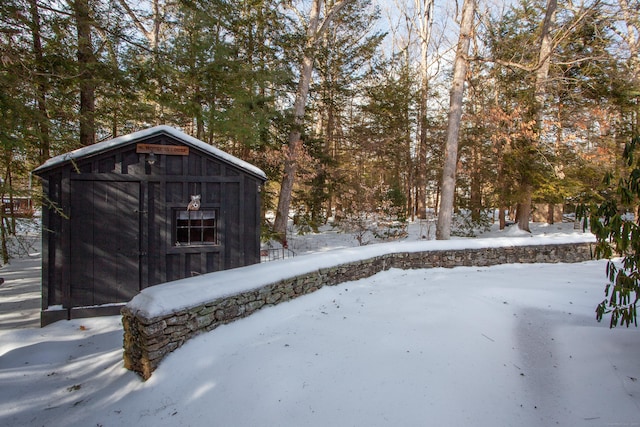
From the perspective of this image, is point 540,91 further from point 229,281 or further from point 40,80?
point 40,80

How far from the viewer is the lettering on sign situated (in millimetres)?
5766

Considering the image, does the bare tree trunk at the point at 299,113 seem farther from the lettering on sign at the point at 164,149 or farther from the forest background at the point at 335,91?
the lettering on sign at the point at 164,149

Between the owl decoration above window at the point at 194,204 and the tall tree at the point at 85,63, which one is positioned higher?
the tall tree at the point at 85,63

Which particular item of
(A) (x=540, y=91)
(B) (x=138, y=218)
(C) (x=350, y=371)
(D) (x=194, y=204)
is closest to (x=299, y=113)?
(D) (x=194, y=204)

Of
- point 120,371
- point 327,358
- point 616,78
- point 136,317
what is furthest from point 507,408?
point 616,78

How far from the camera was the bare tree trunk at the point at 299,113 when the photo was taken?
11.0m

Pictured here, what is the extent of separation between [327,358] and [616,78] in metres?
14.9

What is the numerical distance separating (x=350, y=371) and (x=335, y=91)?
1327 centimetres

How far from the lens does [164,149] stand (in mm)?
5879

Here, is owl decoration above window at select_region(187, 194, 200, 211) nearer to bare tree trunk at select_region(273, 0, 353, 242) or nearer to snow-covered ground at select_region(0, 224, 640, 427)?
snow-covered ground at select_region(0, 224, 640, 427)

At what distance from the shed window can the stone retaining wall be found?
2008mm

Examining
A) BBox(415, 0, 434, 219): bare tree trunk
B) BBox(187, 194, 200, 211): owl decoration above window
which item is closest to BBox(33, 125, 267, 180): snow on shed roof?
BBox(187, 194, 200, 211): owl decoration above window

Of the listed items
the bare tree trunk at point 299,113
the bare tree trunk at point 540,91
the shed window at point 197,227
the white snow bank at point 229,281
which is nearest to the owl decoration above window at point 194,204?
the shed window at point 197,227

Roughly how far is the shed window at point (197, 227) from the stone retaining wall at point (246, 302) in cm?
201
